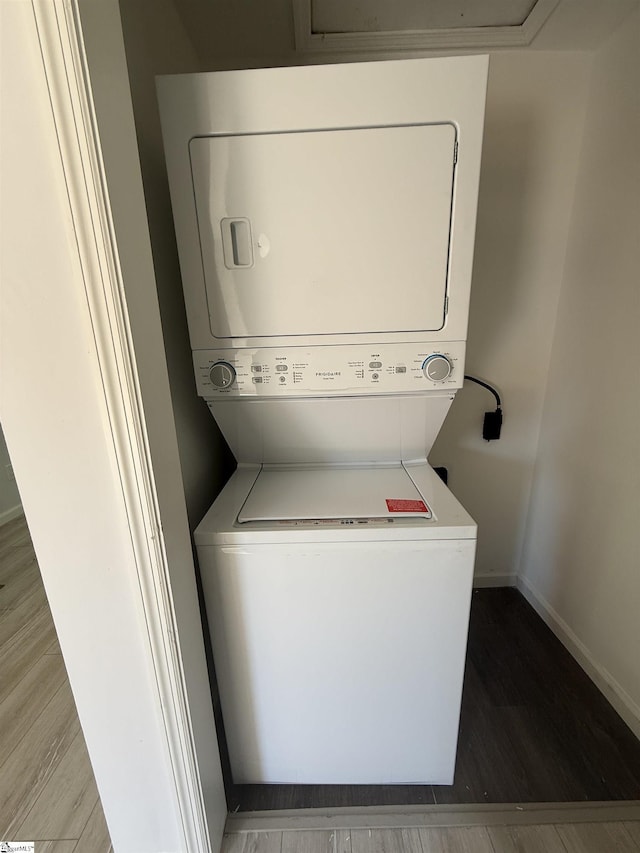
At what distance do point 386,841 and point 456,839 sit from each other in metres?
0.19

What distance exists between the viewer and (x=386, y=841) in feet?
3.35

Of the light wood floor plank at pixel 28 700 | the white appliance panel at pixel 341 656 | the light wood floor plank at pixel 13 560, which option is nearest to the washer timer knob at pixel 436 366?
the white appliance panel at pixel 341 656

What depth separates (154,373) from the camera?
738mm

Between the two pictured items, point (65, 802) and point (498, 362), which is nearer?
point (65, 802)

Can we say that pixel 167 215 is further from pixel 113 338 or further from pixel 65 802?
pixel 65 802

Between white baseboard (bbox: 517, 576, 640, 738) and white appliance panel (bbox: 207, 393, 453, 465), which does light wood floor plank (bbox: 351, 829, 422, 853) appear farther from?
white appliance panel (bbox: 207, 393, 453, 465)

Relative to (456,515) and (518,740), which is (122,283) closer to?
(456,515)

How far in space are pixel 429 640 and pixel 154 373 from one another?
91 centimetres

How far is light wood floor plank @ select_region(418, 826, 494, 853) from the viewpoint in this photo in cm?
100

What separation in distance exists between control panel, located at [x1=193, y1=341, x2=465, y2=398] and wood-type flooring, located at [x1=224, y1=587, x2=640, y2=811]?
1186 mm

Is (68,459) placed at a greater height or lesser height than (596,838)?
greater

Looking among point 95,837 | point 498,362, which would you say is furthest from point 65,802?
point 498,362

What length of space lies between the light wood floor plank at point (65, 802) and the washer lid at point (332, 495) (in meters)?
1.03

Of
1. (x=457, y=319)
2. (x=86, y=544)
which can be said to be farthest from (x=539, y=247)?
(x=86, y=544)
